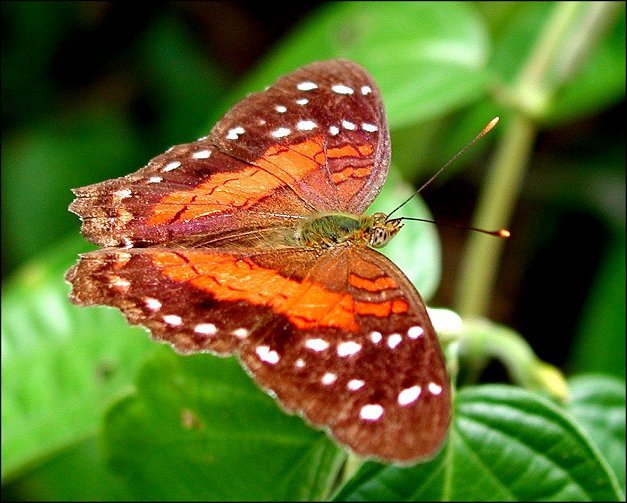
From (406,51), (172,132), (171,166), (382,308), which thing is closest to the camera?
(382,308)

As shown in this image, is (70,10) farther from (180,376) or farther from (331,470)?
(331,470)

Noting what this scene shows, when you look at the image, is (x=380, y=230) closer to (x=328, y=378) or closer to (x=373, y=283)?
(x=373, y=283)

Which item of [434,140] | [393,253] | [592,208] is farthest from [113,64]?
[393,253]

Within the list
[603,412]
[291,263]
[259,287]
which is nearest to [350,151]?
[291,263]

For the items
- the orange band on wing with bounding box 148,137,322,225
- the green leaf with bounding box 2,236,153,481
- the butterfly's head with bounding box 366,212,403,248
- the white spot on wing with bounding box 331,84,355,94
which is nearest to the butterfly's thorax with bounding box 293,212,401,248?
the butterfly's head with bounding box 366,212,403,248

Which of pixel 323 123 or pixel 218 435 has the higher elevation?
pixel 323 123

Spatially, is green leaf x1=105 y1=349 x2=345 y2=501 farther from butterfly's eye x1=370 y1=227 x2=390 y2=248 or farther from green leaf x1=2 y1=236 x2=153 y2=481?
butterfly's eye x1=370 y1=227 x2=390 y2=248

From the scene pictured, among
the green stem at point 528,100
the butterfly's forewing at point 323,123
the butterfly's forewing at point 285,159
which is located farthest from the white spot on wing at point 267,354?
the green stem at point 528,100
